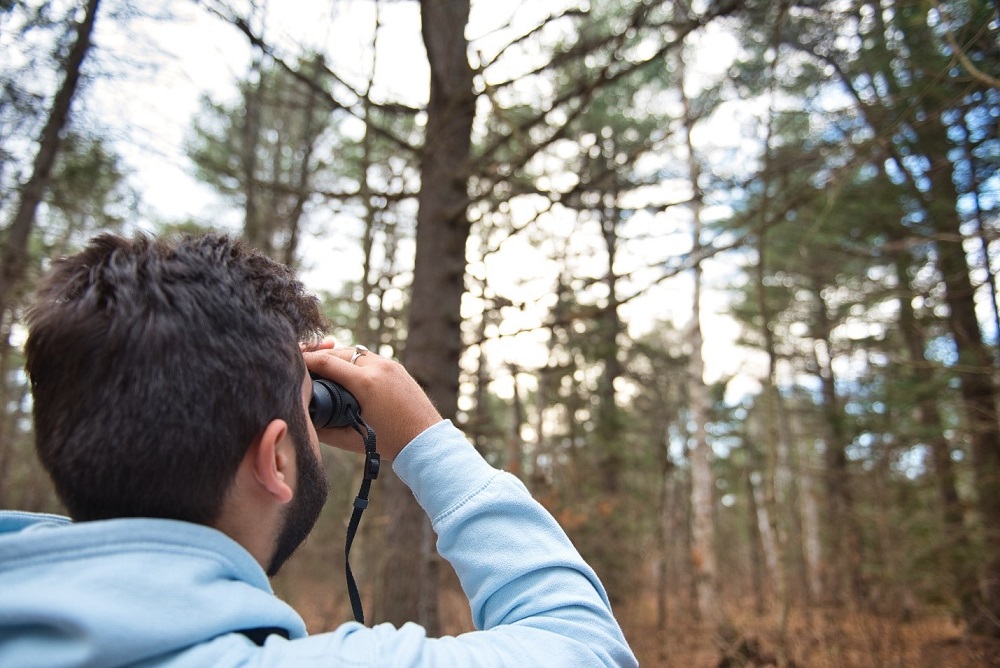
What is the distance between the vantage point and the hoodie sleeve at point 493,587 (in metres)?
0.77

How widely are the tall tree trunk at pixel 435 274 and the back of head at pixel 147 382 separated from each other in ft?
10.0

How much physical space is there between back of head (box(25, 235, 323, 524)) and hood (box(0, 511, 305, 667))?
0.23ft

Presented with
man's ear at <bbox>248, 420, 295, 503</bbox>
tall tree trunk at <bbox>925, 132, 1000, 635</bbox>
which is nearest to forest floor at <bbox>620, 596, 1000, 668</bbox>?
tall tree trunk at <bbox>925, 132, 1000, 635</bbox>

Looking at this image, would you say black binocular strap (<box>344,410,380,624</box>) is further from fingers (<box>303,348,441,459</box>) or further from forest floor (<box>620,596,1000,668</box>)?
forest floor (<box>620,596,1000,668</box>)

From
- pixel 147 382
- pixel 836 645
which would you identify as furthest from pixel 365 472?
pixel 836 645

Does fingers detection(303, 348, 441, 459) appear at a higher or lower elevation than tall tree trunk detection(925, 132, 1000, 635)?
lower

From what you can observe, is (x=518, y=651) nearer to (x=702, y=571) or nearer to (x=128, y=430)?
(x=128, y=430)

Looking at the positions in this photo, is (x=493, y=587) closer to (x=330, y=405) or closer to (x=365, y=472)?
(x=365, y=472)

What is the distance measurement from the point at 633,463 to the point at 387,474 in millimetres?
9768

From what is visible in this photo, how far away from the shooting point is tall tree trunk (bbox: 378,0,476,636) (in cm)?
404

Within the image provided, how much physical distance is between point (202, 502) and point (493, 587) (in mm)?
398

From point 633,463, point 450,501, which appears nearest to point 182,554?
point 450,501

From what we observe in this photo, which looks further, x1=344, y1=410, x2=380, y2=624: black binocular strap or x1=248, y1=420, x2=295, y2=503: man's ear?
x1=344, y1=410, x2=380, y2=624: black binocular strap

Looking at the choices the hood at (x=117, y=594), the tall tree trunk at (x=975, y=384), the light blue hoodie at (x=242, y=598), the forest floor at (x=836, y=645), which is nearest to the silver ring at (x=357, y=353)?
the light blue hoodie at (x=242, y=598)
